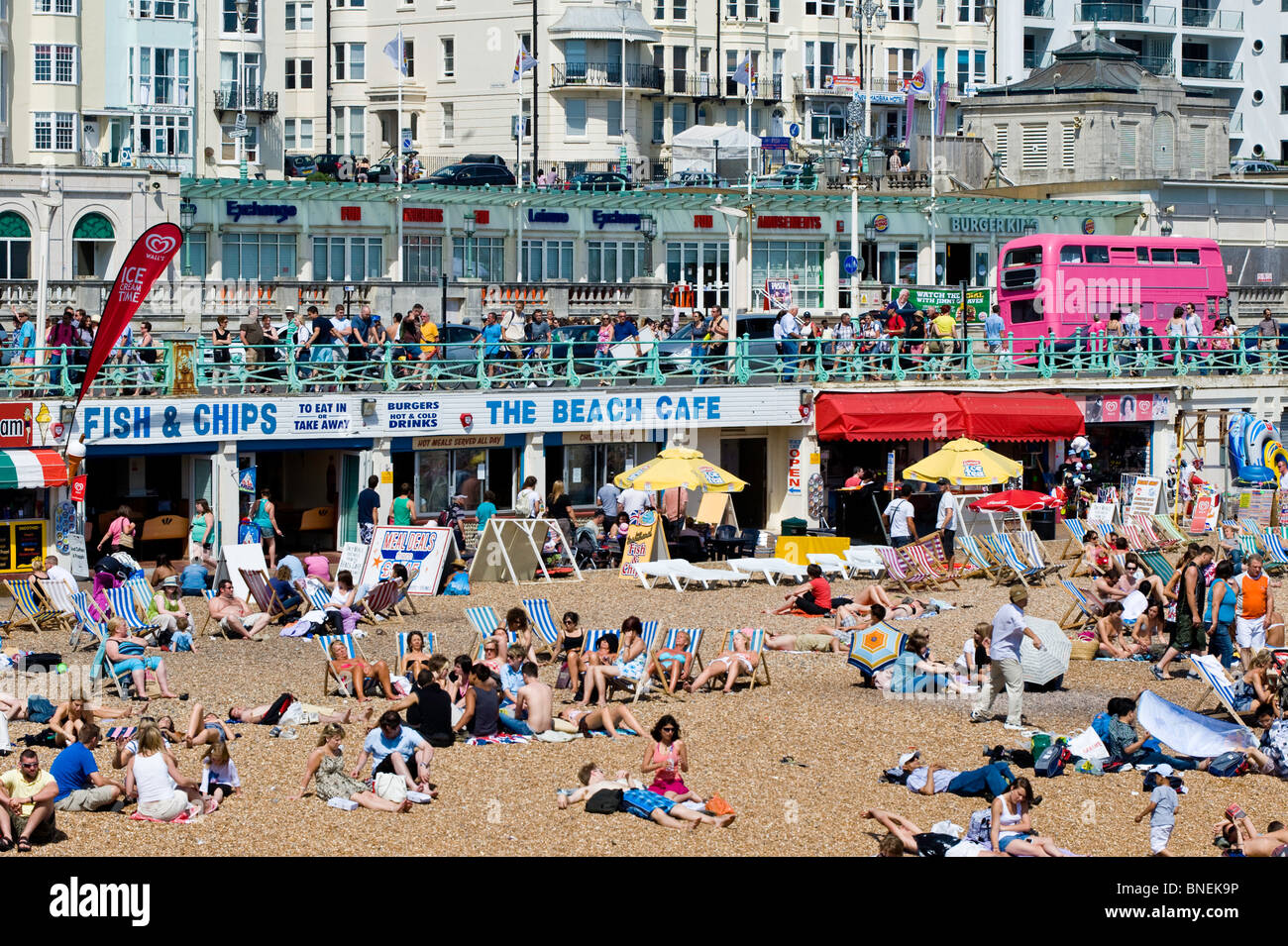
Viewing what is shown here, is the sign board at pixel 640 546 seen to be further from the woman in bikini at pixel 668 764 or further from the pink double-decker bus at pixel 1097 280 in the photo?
the pink double-decker bus at pixel 1097 280

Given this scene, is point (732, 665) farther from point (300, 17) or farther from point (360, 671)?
point (300, 17)

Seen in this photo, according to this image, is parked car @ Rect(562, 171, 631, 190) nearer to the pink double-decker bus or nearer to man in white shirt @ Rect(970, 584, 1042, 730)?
the pink double-decker bus

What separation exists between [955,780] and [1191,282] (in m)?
29.6

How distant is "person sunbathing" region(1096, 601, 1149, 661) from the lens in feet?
70.7

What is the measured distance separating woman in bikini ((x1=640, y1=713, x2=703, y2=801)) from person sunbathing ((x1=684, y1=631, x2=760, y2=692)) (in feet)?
12.1

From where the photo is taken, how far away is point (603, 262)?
54.9m

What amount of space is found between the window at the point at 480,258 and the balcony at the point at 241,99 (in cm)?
1986

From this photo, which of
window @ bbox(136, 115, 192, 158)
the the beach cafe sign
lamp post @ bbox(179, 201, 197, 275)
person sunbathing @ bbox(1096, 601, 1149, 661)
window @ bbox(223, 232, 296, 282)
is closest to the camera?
person sunbathing @ bbox(1096, 601, 1149, 661)

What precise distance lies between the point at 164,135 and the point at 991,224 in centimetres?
2728

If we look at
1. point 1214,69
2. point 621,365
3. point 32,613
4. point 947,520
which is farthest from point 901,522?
point 1214,69

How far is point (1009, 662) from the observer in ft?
59.0

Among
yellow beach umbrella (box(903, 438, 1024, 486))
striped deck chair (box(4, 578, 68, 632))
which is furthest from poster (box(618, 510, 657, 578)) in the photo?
striped deck chair (box(4, 578, 68, 632))

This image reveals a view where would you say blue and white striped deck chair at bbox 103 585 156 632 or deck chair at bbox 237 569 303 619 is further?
deck chair at bbox 237 569 303 619
